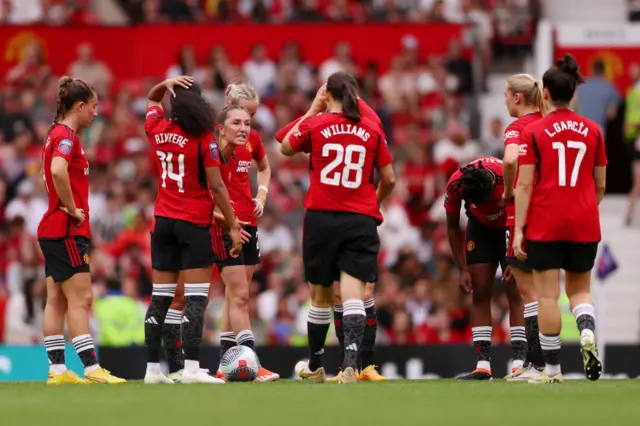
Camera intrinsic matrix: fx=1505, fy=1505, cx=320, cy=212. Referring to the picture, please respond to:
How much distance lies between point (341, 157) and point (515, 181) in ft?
4.52

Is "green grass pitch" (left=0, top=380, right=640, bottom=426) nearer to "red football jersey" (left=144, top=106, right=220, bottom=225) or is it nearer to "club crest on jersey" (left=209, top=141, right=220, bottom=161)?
"red football jersey" (left=144, top=106, right=220, bottom=225)

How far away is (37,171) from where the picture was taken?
2250 centimetres

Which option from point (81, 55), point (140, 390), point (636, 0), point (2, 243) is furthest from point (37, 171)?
point (140, 390)

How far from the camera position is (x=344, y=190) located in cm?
1169

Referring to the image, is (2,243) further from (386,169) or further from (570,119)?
(570,119)

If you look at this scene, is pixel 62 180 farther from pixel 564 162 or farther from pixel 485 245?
pixel 564 162

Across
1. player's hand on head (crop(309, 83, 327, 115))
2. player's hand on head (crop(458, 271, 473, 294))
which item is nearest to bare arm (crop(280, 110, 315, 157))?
player's hand on head (crop(309, 83, 327, 115))

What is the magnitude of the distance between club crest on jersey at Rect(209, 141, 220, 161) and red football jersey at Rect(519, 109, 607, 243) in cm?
236

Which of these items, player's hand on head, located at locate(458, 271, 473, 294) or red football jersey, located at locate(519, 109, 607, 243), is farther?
player's hand on head, located at locate(458, 271, 473, 294)

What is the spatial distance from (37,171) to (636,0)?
10685mm

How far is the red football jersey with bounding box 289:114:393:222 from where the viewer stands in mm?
11625

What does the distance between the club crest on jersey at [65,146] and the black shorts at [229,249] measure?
1.34 metres

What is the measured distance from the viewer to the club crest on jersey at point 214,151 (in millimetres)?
11660

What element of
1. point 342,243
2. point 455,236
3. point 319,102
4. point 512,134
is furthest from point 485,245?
point 319,102
